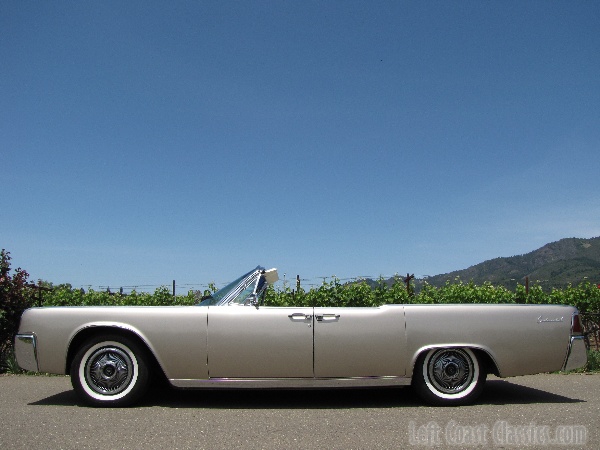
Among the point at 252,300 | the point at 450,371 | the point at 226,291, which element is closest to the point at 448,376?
the point at 450,371

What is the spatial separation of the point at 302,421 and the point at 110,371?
199 cm

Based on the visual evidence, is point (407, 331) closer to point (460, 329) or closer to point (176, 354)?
point (460, 329)

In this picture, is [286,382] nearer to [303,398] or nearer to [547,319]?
[303,398]

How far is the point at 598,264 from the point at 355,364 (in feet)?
373

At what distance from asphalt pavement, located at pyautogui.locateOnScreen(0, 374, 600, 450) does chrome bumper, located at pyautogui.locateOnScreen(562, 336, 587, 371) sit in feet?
1.30

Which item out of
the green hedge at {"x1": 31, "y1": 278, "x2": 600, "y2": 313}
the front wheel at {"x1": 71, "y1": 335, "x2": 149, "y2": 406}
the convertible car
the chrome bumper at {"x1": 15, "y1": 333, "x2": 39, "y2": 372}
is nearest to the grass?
the green hedge at {"x1": 31, "y1": 278, "x2": 600, "y2": 313}

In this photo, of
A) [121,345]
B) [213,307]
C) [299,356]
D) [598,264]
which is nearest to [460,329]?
[299,356]

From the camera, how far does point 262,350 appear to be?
5473 mm

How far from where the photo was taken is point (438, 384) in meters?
5.64

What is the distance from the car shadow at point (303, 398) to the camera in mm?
5684

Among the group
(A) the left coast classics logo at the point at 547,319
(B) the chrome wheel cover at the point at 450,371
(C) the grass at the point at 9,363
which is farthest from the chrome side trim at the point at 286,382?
(C) the grass at the point at 9,363

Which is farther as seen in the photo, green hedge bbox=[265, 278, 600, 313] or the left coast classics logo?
green hedge bbox=[265, 278, 600, 313]

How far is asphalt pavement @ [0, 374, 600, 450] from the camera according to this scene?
4230 millimetres

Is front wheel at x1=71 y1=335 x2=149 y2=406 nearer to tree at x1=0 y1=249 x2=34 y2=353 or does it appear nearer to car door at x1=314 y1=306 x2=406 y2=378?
car door at x1=314 y1=306 x2=406 y2=378
